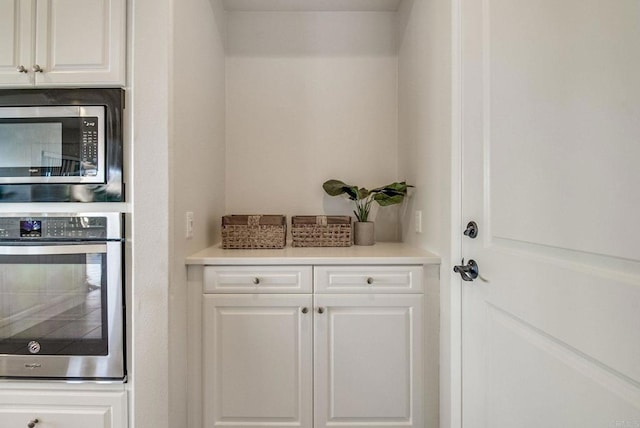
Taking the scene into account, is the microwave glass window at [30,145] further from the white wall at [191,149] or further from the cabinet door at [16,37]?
the white wall at [191,149]

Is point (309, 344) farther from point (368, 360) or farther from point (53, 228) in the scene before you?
point (53, 228)

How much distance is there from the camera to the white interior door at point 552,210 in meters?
0.66

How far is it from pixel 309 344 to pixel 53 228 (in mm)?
1158

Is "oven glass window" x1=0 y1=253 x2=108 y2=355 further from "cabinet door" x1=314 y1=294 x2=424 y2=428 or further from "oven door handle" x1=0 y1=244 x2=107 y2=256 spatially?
"cabinet door" x1=314 y1=294 x2=424 y2=428

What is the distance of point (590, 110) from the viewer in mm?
722

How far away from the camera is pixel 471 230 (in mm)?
1196

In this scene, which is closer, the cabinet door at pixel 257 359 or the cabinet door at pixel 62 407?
the cabinet door at pixel 62 407

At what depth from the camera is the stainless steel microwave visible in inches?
50.3

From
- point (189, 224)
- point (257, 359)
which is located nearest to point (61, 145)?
point (189, 224)

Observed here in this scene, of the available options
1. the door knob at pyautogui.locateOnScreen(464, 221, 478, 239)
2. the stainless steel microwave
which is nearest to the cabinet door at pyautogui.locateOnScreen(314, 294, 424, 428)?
the door knob at pyautogui.locateOnScreen(464, 221, 478, 239)

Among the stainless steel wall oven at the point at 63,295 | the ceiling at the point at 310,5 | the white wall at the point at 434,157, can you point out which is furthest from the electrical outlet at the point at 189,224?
the ceiling at the point at 310,5

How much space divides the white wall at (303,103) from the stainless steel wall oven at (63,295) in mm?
915

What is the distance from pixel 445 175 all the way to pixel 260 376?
3.94 ft

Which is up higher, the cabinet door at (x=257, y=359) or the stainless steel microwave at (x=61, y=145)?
the stainless steel microwave at (x=61, y=145)
